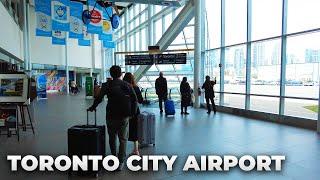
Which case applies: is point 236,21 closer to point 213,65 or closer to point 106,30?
point 213,65

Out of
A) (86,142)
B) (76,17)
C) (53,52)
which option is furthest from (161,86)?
(53,52)

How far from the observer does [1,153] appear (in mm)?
5090

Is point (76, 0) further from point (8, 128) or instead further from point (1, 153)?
point (1, 153)

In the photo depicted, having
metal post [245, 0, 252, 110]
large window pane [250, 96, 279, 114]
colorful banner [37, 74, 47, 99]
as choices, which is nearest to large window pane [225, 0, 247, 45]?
metal post [245, 0, 252, 110]

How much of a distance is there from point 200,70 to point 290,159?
839 cm

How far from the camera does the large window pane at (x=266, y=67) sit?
30.3 feet

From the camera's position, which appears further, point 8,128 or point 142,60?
point 142,60

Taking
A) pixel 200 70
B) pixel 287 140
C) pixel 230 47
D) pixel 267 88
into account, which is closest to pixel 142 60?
pixel 200 70

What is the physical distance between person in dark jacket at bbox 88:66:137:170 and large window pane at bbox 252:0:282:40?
6603 millimetres

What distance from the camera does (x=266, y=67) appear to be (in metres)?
9.91

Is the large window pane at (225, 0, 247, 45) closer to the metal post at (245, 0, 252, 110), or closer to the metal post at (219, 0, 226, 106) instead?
the metal post at (219, 0, 226, 106)

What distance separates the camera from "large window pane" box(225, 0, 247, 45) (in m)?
10.7

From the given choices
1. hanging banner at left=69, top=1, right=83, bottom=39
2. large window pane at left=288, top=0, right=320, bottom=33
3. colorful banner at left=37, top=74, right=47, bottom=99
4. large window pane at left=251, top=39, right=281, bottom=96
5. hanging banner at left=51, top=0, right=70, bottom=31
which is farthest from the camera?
colorful banner at left=37, top=74, right=47, bottom=99

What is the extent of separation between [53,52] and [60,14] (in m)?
13.1
